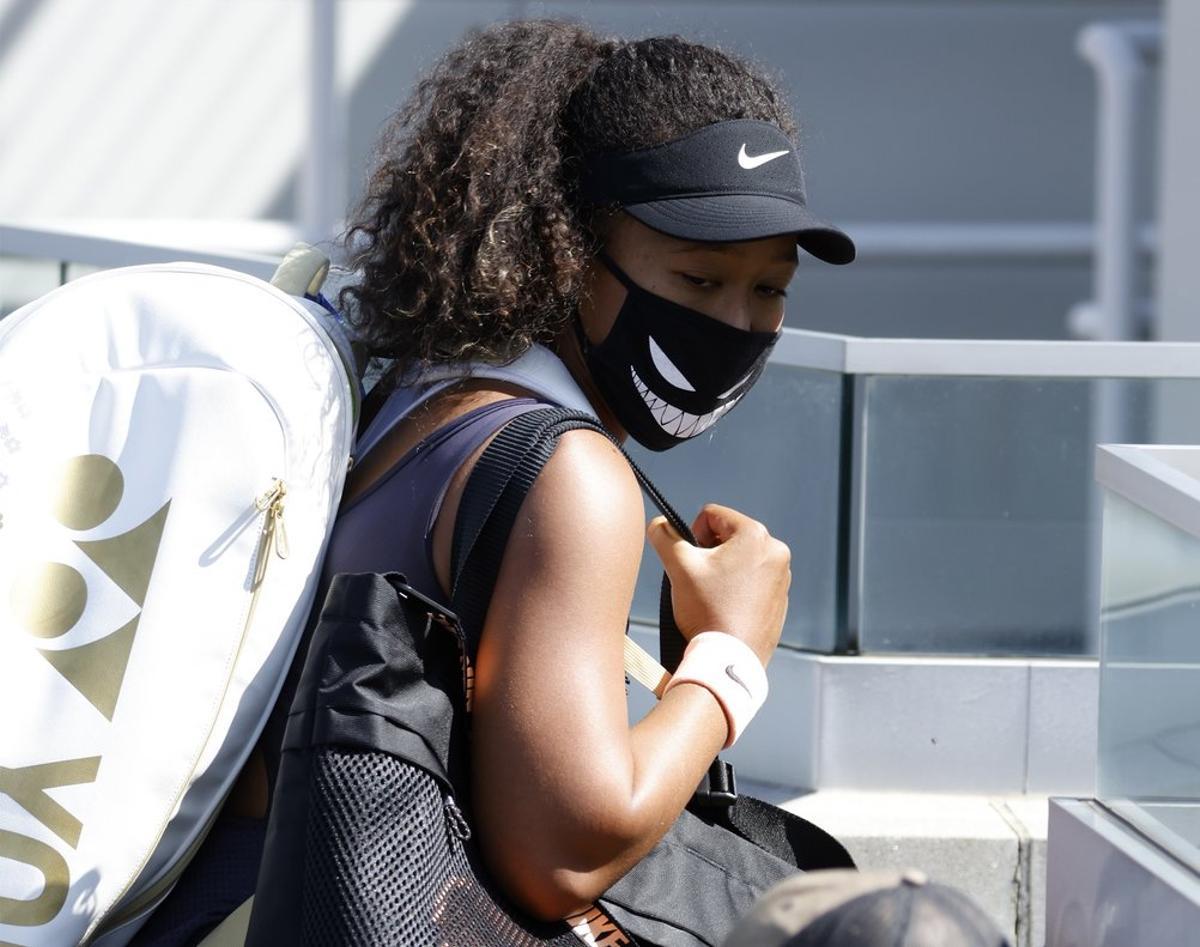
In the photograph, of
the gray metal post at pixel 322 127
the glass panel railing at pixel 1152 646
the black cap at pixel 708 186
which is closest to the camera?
the black cap at pixel 708 186

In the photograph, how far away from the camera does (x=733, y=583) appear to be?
1.92 metres

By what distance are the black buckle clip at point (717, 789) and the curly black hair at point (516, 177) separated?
54cm

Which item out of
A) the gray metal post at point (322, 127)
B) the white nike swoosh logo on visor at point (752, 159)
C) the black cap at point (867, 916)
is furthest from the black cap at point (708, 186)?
the gray metal post at point (322, 127)

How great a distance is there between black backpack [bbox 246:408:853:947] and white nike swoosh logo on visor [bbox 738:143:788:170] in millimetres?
368

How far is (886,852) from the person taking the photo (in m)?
3.46

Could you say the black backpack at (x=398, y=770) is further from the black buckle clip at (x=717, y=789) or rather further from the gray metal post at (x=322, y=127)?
the gray metal post at (x=322, y=127)

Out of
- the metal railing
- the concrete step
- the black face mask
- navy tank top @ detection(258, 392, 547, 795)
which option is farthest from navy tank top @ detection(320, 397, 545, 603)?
the metal railing

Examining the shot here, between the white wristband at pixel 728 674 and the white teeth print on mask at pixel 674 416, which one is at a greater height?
the white teeth print on mask at pixel 674 416

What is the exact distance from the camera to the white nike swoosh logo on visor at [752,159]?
6.34ft

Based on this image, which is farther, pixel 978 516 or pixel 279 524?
pixel 978 516

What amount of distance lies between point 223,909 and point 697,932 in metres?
0.48

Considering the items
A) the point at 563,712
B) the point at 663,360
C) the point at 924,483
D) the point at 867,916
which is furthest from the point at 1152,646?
the point at 924,483

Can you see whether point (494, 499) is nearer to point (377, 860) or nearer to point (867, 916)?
point (377, 860)

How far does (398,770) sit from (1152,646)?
3.64ft
